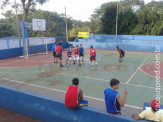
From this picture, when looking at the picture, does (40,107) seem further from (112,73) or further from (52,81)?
(112,73)

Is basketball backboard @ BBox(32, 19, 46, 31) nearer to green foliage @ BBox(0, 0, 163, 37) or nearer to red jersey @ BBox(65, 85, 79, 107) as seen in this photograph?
green foliage @ BBox(0, 0, 163, 37)

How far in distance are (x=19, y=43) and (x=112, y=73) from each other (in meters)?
14.7

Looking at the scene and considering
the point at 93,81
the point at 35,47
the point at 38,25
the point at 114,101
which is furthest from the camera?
the point at 35,47

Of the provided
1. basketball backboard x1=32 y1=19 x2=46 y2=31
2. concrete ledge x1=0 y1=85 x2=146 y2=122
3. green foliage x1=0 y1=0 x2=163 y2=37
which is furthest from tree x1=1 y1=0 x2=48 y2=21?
concrete ledge x1=0 y1=85 x2=146 y2=122

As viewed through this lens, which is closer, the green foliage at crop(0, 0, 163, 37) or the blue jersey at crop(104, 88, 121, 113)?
the blue jersey at crop(104, 88, 121, 113)

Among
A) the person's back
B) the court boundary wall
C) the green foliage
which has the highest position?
the green foliage

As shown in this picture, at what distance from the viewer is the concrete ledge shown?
167 inches

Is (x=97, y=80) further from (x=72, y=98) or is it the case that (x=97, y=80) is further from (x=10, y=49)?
(x=10, y=49)

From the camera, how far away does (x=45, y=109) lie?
525 centimetres

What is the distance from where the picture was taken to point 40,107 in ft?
17.5

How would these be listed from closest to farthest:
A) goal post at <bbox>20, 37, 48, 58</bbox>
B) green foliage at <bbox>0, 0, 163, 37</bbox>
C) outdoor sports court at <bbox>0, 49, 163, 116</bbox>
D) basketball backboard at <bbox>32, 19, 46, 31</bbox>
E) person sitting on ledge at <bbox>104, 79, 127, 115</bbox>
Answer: person sitting on ledge at <bbox>104, 79, 127, 115</bbox>, outdoor sports court at <bbox>0, 49, 163, 116</bbox>, basketball backboard at <bbox>32, 19, 46, 31</bbox>, goal post at <bbox>20, 37, 48, 58</bbox>, green foliage at <bbox>0, 0, 163, 37</bbox>

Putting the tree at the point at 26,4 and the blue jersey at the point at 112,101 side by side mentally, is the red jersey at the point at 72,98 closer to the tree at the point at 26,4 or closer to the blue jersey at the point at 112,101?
the blue jersey at the point at 112,101

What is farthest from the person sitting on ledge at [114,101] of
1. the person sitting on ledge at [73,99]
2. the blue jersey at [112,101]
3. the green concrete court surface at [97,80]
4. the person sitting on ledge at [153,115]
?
the green concrete court surface at [97,80]

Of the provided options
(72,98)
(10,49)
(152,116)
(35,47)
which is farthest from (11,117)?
(35,47)
